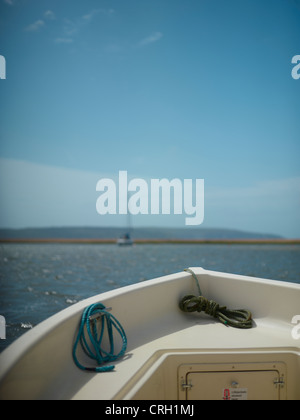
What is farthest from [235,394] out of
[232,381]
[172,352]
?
[172,352]

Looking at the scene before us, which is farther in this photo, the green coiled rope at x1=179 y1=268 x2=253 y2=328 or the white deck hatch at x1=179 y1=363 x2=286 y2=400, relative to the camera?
the green coiled rope at x1=179 y1=268 x2=253 y2=328

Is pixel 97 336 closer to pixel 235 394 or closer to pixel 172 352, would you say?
pixel 172 352

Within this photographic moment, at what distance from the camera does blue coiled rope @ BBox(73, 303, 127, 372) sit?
1509 mm

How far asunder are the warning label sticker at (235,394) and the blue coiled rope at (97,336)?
19.7 inches

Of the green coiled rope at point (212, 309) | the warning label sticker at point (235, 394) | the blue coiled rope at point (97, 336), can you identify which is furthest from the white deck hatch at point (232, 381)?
the green coiled rope at point (212, 309)

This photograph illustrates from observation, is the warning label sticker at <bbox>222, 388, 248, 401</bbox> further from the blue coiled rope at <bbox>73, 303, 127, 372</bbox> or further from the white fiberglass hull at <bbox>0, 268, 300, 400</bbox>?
the blue coiled rope at <bbox>73, 303, 127, 372</bbox>

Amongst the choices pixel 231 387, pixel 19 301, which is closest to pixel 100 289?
pixel 19 301

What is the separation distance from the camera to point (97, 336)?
5.33 ft

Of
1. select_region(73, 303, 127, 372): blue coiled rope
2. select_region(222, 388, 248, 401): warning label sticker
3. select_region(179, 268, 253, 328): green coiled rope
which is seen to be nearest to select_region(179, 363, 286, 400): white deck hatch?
select_region(222, 388, 248, 401): warning label sticker

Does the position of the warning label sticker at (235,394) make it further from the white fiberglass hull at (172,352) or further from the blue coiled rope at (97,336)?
the blue coiled rope at (97,336)

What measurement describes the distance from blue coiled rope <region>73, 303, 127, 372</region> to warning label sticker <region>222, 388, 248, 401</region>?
1.64 ft

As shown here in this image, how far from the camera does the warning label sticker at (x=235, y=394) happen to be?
1.56 m

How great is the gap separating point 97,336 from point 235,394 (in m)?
0.68

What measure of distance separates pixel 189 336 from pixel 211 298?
56cm
